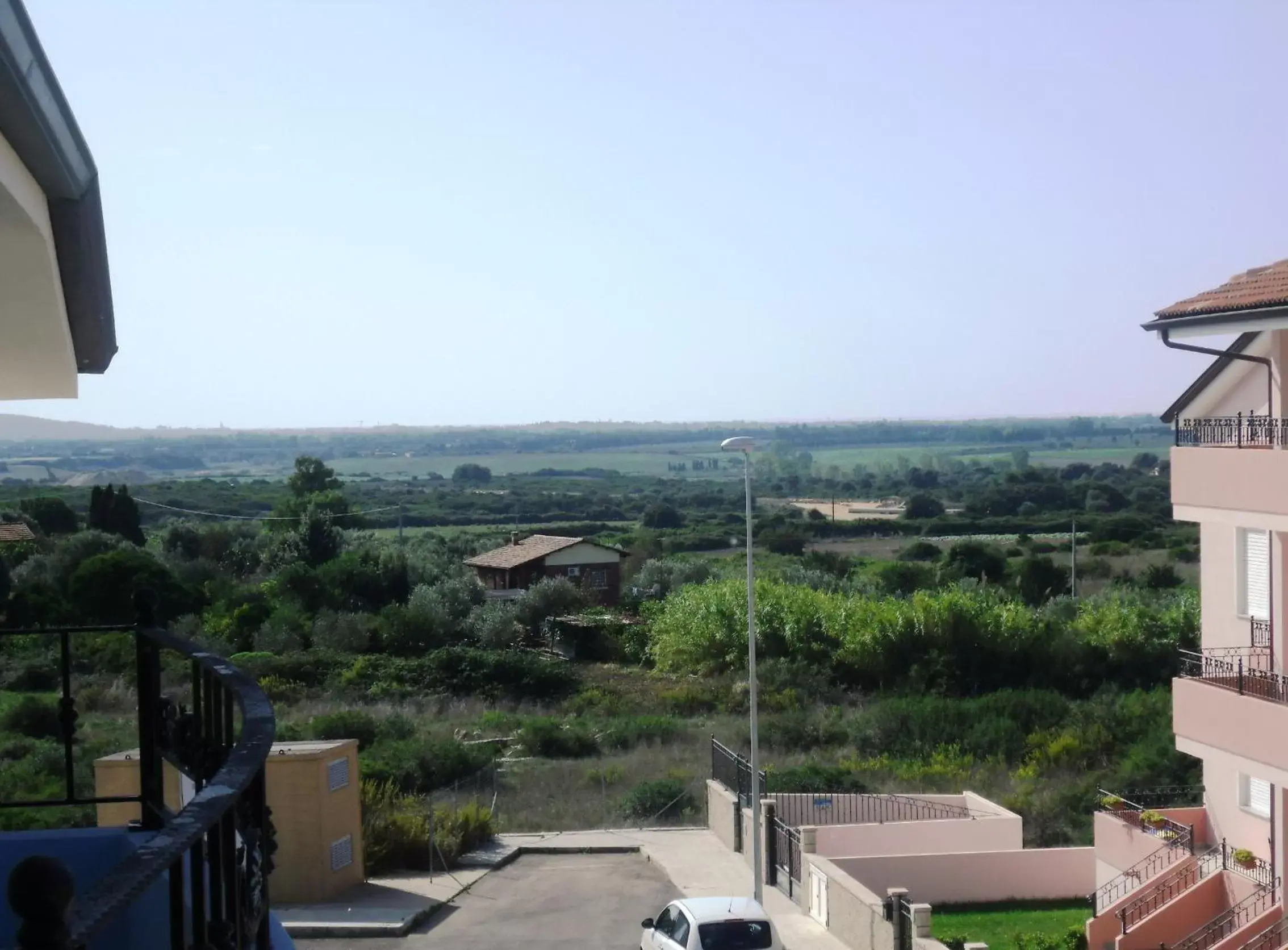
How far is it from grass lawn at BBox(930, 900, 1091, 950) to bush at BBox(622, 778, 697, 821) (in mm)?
7459

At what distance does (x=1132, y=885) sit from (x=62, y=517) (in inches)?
2132

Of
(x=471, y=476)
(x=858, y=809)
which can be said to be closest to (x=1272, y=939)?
(x=858, y=809)

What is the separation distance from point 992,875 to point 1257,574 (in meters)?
7.67

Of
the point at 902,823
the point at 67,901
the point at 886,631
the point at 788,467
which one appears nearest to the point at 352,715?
the point at 902,823

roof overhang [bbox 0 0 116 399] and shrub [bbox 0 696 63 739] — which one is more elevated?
roof overhang [bbox 0 0 116 399]

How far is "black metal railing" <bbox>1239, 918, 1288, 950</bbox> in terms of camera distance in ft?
46.3

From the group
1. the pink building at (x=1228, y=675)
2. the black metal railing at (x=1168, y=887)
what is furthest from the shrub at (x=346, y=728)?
the black metal railing at (x=1168, y=887)

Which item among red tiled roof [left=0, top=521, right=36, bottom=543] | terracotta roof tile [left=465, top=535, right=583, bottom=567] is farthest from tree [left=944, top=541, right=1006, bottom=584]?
red tiled roof [left=0, top=521, right=36, bottom=543]

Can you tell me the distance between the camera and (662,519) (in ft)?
375

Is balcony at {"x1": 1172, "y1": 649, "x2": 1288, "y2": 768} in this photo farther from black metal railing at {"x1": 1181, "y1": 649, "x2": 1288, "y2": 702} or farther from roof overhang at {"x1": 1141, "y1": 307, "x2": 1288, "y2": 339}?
roof overhang at {"x1": 1141, "y1": 307, "x2": 1288, "y2": 339}

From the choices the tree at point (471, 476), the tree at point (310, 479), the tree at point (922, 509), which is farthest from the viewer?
the tree at point (471, 476)

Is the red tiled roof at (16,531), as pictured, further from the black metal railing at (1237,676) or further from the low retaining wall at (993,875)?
the black metal railing at (1237,676)

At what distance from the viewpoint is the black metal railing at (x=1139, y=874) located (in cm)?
1652

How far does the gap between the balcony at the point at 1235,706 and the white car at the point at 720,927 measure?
516cm
